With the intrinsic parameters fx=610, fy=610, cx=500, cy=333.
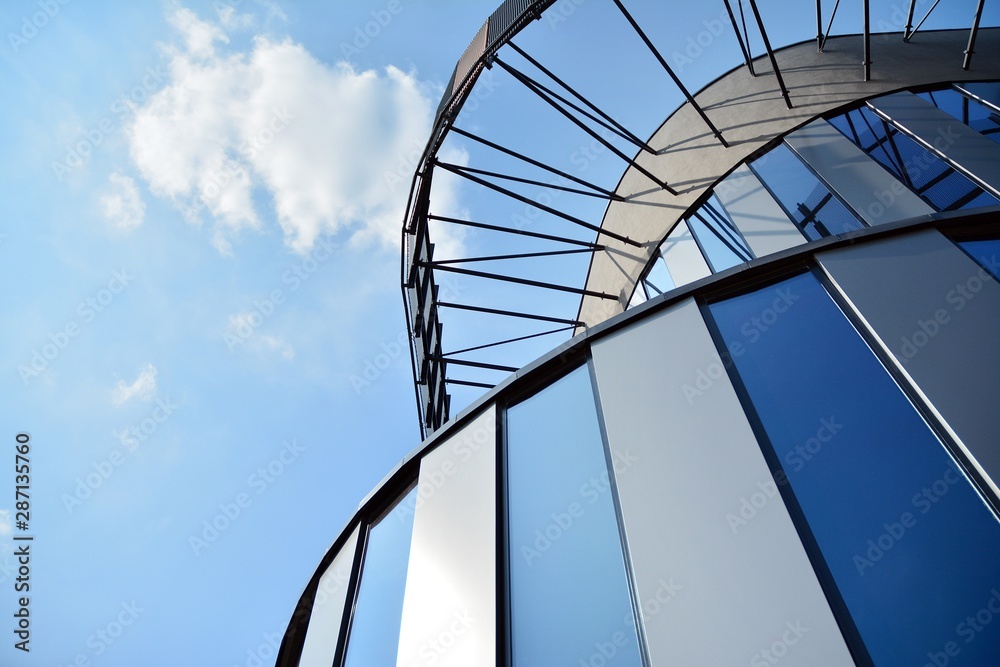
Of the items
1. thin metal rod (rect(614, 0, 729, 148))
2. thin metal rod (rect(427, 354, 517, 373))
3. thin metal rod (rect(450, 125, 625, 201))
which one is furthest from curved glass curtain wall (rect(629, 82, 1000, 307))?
thin metal rod (rect(427, 354, 517, 373))

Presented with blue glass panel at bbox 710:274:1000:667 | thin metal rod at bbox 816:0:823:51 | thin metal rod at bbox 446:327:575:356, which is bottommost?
blue glass panel at bbox 710:274:1000:667

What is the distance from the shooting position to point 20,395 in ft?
69.1

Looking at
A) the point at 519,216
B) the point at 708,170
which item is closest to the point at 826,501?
the point at 708,170

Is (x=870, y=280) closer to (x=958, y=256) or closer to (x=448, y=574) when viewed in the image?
(x=958, y=256)

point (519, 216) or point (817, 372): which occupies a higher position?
point (519, 216)

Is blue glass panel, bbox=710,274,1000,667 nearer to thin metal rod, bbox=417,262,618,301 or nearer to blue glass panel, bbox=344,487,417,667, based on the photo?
blue glass panel, bbox=344,487,417,667

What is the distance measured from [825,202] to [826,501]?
9.37 m

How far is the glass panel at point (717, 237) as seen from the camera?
41.1ft

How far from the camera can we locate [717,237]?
13477 millimetres

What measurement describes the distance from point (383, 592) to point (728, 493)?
3.54 m

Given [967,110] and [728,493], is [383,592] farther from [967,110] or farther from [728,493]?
[967,110]

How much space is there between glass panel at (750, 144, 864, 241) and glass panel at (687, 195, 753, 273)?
1045 millimetres

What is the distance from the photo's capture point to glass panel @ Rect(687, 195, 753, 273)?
12.5 meters

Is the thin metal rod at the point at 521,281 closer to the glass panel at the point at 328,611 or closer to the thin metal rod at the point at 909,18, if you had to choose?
the glass panel at the point at 328,611
